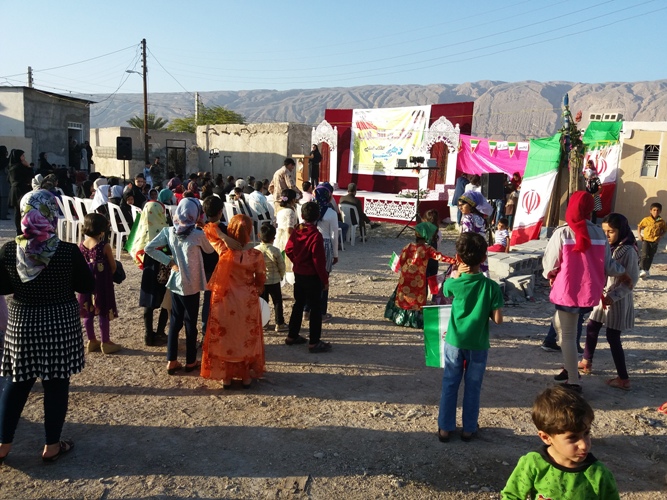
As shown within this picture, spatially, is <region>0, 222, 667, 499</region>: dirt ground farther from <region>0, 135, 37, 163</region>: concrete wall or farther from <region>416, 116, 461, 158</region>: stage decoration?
<region>0, 135, 37, 163</region>: concrete wall

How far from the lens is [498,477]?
10.6 ft

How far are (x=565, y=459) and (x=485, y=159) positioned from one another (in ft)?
42.3

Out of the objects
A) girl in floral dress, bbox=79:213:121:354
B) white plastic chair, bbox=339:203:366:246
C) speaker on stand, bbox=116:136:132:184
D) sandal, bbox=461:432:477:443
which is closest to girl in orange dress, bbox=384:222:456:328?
sandal, bbox=461:432:477:443

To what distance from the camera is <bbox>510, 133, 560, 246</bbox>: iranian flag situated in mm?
10594

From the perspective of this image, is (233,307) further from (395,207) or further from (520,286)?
(395,207)

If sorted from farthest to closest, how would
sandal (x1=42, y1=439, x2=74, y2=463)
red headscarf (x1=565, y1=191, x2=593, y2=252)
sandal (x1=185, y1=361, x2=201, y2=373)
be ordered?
sandal (x1=185, y1=361, x2=201, y2=373) → red headscarf (x1=565, y1=191, x2=593, y2=252) → sandal (x1=42, y1=439, x2=74, y2=463)

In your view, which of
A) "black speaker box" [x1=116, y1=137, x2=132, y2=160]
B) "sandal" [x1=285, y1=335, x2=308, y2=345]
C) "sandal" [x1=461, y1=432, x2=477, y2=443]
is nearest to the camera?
"sandal" [x1=461, y1=432, x2=477, y2=443]

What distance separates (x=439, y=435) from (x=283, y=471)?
108cm

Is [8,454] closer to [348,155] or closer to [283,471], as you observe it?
[283,471]

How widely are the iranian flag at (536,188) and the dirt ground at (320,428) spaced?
5.13 m

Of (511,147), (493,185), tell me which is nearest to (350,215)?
(493,185)

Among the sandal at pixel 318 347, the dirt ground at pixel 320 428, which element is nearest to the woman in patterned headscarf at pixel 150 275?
the dirt ground at pixel 320 428

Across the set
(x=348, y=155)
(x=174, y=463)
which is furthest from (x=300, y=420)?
(x=348, y=155)

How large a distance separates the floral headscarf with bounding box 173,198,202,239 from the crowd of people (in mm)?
11
